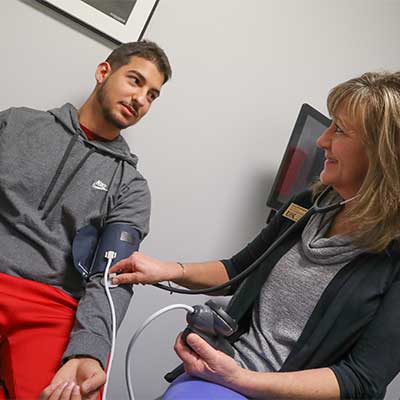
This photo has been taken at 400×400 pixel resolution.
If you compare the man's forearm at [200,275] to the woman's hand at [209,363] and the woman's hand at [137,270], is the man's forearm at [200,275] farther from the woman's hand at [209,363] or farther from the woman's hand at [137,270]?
the woman's hand at [209,363]

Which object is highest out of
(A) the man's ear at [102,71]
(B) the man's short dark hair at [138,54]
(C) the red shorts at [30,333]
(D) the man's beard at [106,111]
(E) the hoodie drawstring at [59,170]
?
(B) the man's short dark hair at [138,54]

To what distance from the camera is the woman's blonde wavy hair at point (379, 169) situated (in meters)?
0.87

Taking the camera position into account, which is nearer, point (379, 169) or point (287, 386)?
point (287, 386)

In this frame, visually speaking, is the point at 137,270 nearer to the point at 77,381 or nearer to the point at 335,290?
the point at 77,381

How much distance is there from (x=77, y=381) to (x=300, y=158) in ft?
4.08

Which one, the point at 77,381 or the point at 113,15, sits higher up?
the point at 113,15

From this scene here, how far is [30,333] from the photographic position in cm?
95

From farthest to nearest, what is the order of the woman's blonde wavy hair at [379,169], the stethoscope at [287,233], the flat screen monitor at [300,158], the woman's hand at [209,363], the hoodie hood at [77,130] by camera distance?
the flat screen monitor at [300,158] < the hoodie hood at [77,130] < the stethoscope at [287,233] < the woman's blonde wavy hair at [379,169] < the woman's hand at [209,363]

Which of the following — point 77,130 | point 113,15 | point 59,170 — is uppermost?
point 113,15

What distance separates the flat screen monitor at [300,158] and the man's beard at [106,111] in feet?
2.38

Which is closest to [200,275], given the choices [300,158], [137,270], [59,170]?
[137,270]

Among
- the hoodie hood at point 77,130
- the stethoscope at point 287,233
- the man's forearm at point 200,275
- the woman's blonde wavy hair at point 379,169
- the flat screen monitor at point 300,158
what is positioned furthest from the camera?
the flat screen monitor at point 300,158

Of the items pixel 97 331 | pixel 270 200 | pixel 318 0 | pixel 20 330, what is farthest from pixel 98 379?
pixel 318 0

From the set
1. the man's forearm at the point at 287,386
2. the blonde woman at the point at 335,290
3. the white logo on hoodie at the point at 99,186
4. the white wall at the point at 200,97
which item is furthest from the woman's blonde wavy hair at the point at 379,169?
the white wall at the point at 200,97
